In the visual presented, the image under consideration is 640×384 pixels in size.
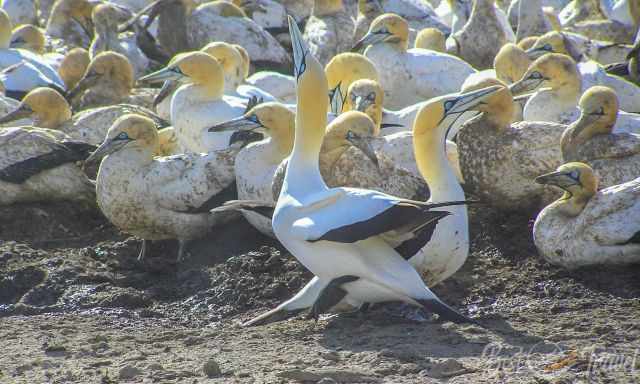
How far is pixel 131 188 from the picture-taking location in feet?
32.8

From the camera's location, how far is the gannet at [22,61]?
1442 cm

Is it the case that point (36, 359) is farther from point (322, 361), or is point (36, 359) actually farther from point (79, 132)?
point (79, 132)

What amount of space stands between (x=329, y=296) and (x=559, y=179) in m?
2.00

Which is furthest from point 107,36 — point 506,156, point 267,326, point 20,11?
point 267,326

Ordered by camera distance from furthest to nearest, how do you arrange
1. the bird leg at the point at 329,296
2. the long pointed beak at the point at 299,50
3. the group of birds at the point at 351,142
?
the long pointed beak at the point at 299,50, the group of birds at the point at 351,142, the bird leg at the point at 329,296

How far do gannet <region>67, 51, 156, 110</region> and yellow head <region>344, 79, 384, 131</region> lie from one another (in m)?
3.22

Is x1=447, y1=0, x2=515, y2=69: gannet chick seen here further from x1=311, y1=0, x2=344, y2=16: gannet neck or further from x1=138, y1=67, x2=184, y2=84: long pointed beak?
x1=138, y1=67, x2=184, y2=84: long pointed beak

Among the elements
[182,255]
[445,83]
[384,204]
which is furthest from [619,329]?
[445,83]

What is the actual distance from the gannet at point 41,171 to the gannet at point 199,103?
1.13m

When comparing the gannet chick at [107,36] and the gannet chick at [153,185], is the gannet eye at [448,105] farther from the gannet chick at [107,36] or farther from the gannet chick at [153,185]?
the gannet chick at [107,36]

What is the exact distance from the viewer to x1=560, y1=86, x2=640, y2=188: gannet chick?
938 centimetres

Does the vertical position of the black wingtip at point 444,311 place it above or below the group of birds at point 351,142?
below

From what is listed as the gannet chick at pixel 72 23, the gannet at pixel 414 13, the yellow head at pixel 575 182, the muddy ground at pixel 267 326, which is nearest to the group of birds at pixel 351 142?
the yellow head at pixel 575 182

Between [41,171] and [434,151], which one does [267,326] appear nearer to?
[434,151]
